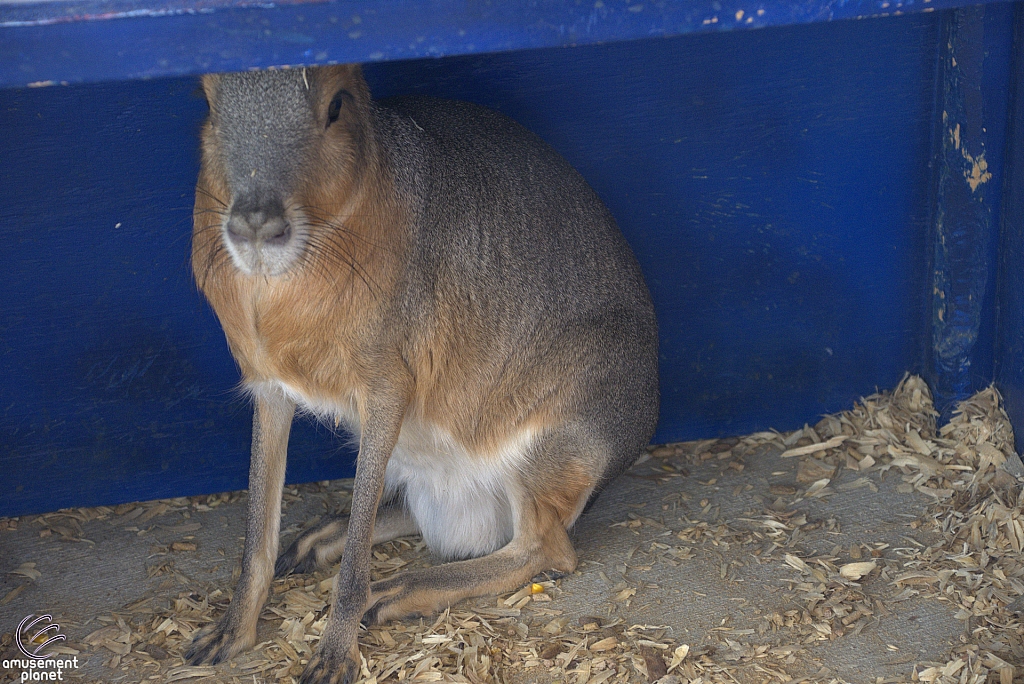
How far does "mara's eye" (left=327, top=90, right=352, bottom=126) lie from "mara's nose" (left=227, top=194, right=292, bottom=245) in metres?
0.27

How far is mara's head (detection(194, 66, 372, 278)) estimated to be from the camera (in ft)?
7.24

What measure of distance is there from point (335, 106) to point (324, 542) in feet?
4.62

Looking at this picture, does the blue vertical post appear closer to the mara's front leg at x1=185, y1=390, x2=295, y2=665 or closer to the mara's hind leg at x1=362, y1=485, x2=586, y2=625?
the mara's hind leg at x1=362, y1=485, x2=586, y2=625

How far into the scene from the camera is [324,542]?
3.21 meters

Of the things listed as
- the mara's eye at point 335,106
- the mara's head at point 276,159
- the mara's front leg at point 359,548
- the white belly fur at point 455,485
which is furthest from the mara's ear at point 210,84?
the white belly fur at point 455,485

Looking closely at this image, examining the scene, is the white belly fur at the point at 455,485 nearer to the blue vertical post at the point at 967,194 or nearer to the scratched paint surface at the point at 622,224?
the scratched paint surface at the point at 622,224

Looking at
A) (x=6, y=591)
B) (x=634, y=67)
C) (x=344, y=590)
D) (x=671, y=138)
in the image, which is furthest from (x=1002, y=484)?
(x=6, y=591)

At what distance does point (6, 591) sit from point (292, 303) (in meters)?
1.38

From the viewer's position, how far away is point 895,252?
3.60m

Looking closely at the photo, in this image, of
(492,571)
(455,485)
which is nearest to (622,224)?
(455,485)

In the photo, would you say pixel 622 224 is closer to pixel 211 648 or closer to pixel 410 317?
pixel 410 317

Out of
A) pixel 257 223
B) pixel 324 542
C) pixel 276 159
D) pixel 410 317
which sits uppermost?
pixel 276 159

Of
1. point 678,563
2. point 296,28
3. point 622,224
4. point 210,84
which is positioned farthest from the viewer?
point 622,224

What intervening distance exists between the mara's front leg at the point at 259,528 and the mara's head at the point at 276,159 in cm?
62
